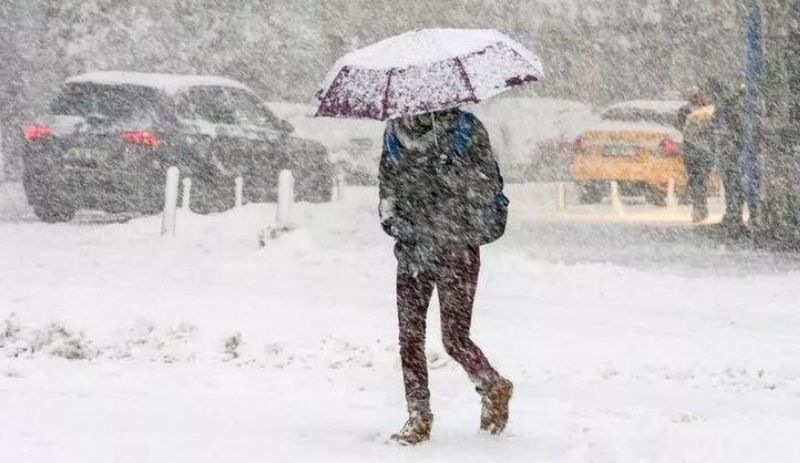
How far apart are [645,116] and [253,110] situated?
6.38 meters

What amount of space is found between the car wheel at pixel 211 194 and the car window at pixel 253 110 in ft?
3.05

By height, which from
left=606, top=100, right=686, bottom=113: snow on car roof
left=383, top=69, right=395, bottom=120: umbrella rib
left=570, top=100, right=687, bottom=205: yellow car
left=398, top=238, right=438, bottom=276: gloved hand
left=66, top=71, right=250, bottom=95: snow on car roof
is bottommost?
left=570, top=100, right=687, bottom=205: yellow car

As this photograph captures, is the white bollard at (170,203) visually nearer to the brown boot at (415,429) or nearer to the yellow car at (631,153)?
the yellow car at (631,153)

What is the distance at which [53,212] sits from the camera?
62.1 feet

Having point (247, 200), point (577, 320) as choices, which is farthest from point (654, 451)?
point (247, 200)

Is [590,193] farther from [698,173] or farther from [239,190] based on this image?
[239,190]

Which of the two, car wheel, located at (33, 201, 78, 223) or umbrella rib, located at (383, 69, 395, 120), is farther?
car wheel, located at (33, 201, 78, 223)

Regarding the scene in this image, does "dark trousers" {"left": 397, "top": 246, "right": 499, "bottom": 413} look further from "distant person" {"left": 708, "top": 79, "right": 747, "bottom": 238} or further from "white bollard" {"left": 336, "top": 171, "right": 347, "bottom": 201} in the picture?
"white bollard" {"left": 336, "top": 171, "right": 347, "bottom": 201}

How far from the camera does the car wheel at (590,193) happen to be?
78.2 ft

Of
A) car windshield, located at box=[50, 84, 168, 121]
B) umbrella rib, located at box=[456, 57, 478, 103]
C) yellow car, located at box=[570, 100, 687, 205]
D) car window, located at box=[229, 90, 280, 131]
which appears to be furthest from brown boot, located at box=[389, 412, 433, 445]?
yellow car, located at box=[570, 100, 687, 205]

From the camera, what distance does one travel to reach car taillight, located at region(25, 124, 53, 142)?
18.2 m

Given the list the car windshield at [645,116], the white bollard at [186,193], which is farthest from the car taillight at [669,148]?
the white bollard at [186,193]

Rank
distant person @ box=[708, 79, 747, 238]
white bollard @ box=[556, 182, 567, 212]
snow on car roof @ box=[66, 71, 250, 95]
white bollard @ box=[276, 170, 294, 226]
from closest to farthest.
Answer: white bollard @ box=[276, 170, 294, 226], snow on car roof @ box=[66, 71, 250, 95], distant person @ box=[708, 79, 747, 238], white bollard @ box=[556, 182, 567, 212]

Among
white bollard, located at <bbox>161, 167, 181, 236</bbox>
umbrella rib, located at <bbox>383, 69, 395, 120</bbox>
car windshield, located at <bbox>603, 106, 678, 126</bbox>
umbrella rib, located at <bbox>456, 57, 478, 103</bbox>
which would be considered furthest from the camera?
car windshield, located at <bbox>603, 106, 678, 126</bbox>
